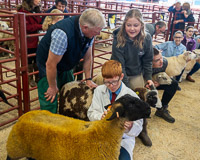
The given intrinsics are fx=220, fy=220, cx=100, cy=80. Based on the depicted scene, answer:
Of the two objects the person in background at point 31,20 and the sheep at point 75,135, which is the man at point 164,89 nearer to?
the sheep at point 75,135

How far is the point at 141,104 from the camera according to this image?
1709mm

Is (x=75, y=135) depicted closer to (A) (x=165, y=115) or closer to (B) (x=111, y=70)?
(B) (x=111, y=70)

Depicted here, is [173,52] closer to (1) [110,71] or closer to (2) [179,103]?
(2) [179,103]

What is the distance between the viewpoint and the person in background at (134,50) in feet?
8.72

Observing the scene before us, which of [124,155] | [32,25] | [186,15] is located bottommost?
[124,155]

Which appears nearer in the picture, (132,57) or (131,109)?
(131,109)

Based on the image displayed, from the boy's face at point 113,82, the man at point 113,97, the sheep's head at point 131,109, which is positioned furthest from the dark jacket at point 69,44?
the sheep's head at point 131,109

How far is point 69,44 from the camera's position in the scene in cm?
223

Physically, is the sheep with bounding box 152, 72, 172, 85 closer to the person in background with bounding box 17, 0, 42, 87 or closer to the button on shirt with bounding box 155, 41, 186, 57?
the button on shirt with bounding box 155, 41, 186, 57

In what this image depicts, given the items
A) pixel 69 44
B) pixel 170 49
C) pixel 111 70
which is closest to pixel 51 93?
pixel 69 44

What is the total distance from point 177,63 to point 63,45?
335 cm

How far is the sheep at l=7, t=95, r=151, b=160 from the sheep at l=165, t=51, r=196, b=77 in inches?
128

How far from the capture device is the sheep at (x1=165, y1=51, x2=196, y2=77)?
475cm

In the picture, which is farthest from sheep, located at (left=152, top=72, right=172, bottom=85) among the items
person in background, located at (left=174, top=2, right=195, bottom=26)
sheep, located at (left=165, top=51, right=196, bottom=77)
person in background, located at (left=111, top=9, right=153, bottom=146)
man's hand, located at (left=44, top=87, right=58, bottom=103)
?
person in background, located at (left=174, top=2, right=195, bottom=26)
